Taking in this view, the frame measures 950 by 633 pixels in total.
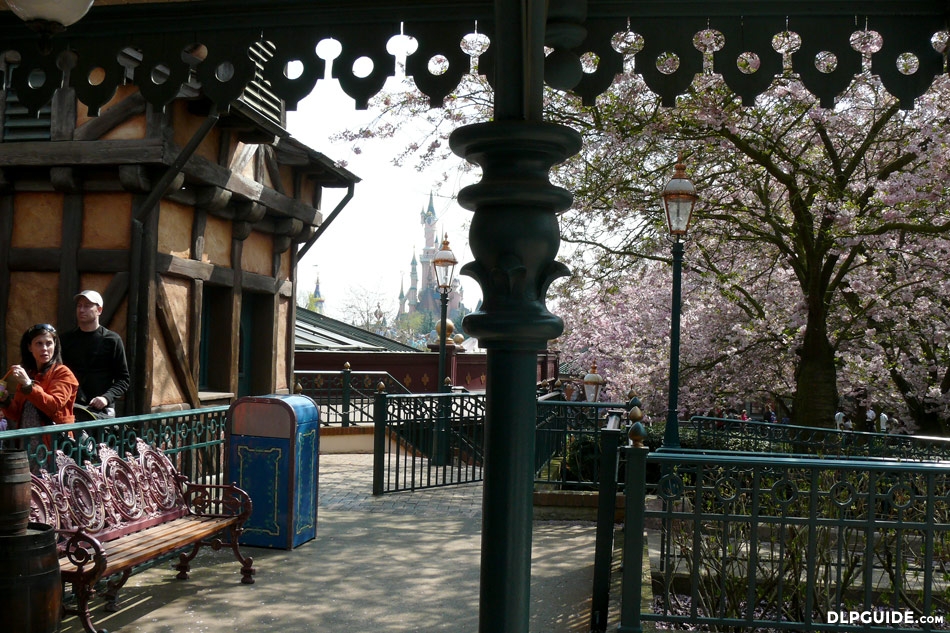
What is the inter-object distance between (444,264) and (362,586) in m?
10.1

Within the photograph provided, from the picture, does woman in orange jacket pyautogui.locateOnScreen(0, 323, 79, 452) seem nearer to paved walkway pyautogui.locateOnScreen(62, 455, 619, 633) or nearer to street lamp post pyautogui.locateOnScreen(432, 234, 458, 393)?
paved walkway pyautogui.locateOnScreen(62, 455, 619, 633)

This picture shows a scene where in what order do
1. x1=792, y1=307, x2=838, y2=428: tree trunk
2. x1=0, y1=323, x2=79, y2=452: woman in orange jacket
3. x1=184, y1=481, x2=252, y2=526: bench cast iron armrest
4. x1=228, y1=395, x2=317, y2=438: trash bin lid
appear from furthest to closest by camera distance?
x1=792, y1=307, x2=838, y2=428: tree trunk
x1=228, y1=395, x2=317, y2=438: trash bin lid
x1=184, y1=481, x2=252, y2=526: bench cast iron armrest
x1=0, y1=323, x2=79, y2=452: woman in orange jacket

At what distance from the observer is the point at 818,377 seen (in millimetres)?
14141

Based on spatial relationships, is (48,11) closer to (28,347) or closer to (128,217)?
(28,347)

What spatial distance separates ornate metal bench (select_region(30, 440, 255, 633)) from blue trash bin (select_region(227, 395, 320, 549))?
1.27ft

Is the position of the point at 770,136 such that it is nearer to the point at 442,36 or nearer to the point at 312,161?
the point at 312,161

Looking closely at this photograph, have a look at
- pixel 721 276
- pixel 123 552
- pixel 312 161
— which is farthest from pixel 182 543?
pixel 721 276

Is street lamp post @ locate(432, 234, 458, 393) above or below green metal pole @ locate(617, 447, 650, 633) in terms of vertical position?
above

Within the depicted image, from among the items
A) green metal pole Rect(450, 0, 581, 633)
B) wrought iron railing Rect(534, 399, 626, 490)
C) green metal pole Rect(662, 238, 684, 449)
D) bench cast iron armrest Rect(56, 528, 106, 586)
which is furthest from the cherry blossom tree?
green metal pole Rect(450, 0, 581, 633)

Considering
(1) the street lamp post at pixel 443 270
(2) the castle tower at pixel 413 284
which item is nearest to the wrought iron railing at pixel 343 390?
(1) the street lamp post at pixel 443 270

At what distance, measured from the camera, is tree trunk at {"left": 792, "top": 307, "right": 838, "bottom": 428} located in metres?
14.1

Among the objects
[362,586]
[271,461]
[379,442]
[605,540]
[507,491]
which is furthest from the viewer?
[379,442]

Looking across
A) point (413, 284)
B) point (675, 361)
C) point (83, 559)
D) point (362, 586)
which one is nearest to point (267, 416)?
point (362, 586)

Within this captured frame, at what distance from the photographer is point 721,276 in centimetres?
1528
